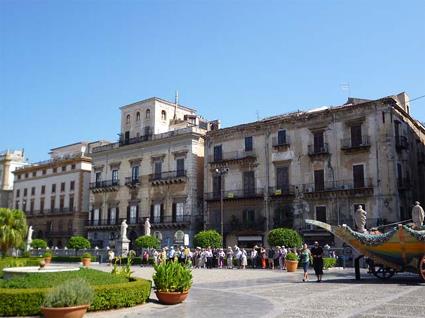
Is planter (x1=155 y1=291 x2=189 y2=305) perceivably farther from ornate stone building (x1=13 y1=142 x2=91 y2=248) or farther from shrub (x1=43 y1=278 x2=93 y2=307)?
ornate stone building (x1=13 y1=142 x2=91 y2=248)

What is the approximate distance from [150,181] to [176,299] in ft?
123

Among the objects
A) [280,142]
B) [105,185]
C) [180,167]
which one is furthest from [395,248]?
[105,185]

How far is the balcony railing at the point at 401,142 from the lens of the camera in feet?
118

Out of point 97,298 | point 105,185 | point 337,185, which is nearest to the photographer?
point 97,298

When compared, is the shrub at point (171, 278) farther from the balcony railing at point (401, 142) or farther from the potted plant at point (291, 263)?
the balcony railing at point (401, 142)

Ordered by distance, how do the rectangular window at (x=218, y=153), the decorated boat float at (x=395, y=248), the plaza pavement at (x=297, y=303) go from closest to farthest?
the plaza pavement at (x=297, y=303) → the decorated boat float at (x=395, y=248) → the rectangular window at (x=218, y=153)

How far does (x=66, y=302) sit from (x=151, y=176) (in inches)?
1606

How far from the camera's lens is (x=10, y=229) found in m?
32.0

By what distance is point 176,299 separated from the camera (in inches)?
491

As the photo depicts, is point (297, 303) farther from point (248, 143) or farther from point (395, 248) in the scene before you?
point (248, 143)

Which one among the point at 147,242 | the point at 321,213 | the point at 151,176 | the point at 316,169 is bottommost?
the point at 147,242

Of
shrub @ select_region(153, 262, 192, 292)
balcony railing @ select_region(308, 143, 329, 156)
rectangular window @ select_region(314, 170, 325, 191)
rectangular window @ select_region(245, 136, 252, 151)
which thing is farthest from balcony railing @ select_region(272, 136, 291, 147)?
shrub @ select_region(153, 262, 192, 292)

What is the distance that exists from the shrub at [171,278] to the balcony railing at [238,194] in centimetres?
2904

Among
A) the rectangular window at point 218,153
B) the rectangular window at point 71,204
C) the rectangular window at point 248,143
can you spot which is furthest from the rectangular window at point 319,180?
the rectangular window at point 71,204
